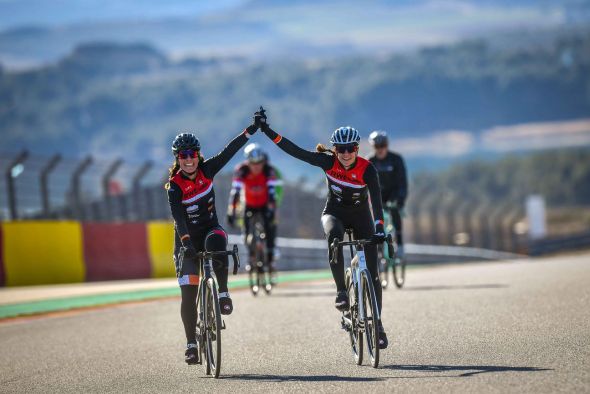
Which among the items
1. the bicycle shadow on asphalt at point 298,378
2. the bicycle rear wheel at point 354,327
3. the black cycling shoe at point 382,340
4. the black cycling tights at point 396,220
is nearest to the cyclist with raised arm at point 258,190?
the black cycling tights at point 396,220

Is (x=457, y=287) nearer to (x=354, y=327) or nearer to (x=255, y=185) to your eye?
(x=255, y=185)

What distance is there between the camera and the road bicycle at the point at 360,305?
29.5 feet

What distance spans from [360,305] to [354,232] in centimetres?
104

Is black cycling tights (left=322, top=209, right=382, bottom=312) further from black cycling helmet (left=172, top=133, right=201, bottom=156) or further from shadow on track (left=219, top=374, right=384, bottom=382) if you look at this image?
black cycling helmet (left=172, top=133, right=201, bottom=156)

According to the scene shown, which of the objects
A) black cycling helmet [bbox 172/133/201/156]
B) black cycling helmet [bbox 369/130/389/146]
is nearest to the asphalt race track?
black cycling helmet [bbox 172/133/201/156]

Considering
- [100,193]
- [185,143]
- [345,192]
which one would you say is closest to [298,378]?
[345,192]

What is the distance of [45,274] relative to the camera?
20.0m

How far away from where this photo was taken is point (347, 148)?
31.7ft

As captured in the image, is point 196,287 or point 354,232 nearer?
point 196,287

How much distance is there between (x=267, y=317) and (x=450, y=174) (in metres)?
123

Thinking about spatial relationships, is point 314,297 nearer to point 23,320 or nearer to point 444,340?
point 23,320

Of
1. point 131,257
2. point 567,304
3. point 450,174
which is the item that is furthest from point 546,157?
point 567,304

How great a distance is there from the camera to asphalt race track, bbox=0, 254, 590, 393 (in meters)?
8.48

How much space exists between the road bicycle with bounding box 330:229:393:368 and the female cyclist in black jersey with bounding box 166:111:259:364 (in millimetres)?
863
